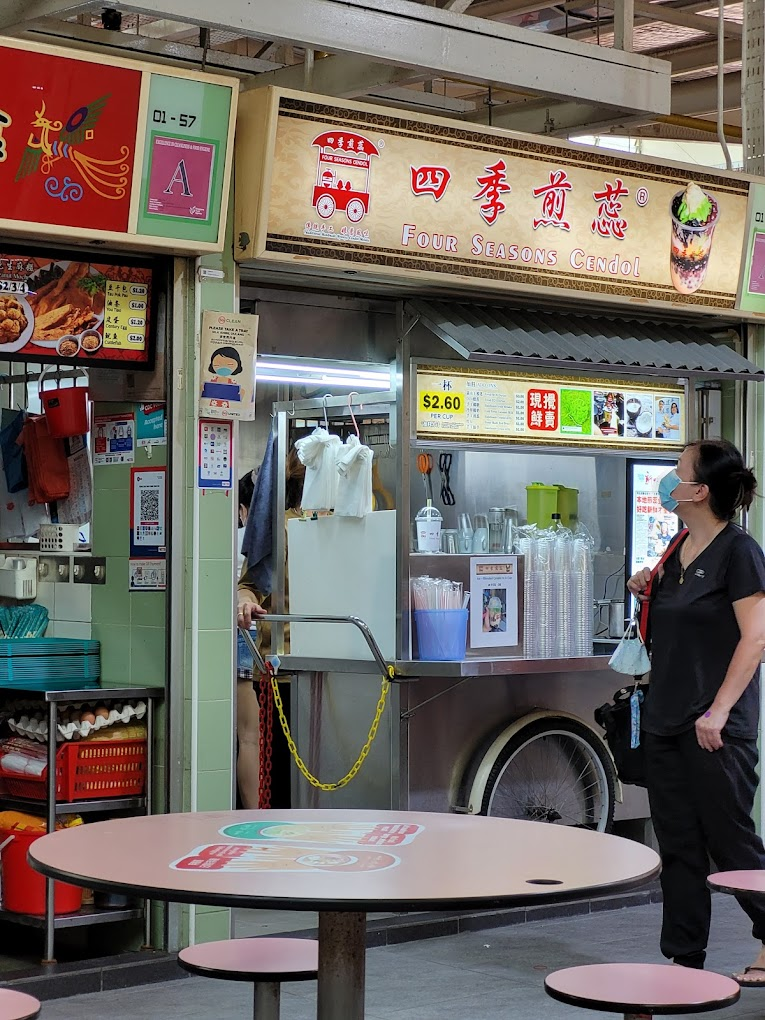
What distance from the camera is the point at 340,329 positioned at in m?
6.85

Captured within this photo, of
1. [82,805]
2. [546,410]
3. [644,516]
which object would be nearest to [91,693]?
[82,805]

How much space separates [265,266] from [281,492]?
5.74 feet

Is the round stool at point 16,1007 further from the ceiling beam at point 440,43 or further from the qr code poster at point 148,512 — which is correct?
the ceiling beam at point 440,43

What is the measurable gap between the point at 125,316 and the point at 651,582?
2163 millimetres

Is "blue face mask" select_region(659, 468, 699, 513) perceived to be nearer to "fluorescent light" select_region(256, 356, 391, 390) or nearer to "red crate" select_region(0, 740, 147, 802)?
"fluorescent light" select_region(256, 356, 391, 390)

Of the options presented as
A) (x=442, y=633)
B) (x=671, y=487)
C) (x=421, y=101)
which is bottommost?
(x=442, y=633)

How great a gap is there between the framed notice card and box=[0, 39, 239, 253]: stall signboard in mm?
2016

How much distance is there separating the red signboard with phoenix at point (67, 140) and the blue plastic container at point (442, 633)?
2.16m

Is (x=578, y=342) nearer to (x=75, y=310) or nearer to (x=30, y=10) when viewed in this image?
(x=75, y=310)

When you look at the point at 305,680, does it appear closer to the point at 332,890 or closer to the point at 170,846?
the point at 170,846

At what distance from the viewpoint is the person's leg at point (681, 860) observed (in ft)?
17.7

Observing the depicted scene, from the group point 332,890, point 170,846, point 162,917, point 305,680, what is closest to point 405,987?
point 162,917

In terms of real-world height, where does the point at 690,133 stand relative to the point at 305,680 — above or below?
above

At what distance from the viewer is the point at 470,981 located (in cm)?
562
